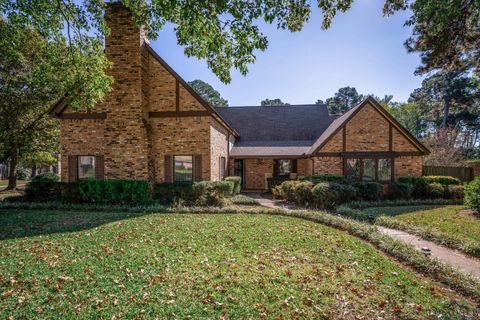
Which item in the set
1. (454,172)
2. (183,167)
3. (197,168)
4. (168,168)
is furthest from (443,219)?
(168,168)

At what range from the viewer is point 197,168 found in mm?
12773

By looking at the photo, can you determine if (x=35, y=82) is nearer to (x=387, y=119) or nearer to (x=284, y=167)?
(x=284, y=167)

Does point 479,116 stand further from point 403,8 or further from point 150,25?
point 150,25

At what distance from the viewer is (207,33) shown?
245 inches

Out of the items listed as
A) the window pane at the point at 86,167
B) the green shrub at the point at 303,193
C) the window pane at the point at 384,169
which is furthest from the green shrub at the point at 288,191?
the window pane at the point at 86,167

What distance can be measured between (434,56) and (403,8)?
228 centimetres

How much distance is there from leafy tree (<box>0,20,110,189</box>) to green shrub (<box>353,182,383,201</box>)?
40.7ft

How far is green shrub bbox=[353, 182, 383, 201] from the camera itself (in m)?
12.5

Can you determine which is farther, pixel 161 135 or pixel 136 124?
pixel 161 135

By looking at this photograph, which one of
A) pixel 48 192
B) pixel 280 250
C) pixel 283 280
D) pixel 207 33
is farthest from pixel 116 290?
pixel 48 192

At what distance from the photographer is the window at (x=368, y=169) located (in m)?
14.9

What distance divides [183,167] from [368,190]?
9511mm

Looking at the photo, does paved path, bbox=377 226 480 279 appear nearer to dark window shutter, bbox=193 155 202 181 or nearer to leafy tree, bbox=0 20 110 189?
dark window shutter, bbox=193 155 202 181

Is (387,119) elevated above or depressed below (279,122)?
below
